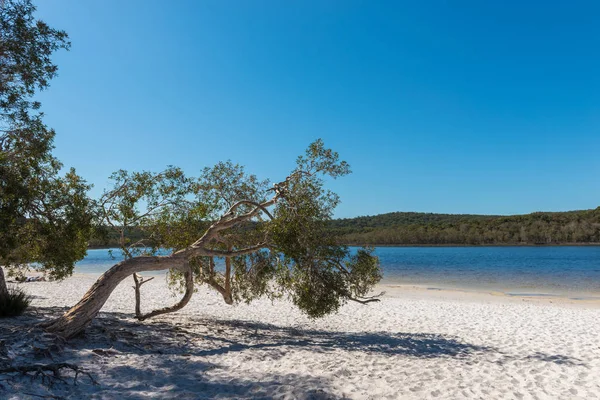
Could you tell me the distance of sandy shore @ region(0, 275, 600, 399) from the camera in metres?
5.13

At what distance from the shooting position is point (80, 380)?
4.88 metres

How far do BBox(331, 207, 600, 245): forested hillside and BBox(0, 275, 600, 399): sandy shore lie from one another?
Result: 7308cm

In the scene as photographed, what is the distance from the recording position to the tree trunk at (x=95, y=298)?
656cm

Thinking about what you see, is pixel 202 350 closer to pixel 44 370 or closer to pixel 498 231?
pixel 44 370

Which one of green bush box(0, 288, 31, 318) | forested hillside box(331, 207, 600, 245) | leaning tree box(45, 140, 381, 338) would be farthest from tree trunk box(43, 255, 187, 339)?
forested hillside box(331, 207, 600, 245)

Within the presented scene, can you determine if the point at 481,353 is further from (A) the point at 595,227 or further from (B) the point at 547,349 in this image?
(A) the point at 595,227

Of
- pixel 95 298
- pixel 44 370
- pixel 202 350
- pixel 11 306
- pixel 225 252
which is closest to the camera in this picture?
pixel 44 370

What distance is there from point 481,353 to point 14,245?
1007cm

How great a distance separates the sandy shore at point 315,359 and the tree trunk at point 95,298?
27cm

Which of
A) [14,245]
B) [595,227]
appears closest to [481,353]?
[14,245]

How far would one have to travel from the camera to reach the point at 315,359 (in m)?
7.00

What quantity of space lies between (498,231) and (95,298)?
338 ft

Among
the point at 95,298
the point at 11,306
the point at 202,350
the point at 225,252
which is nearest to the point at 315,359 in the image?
the point at 202,350

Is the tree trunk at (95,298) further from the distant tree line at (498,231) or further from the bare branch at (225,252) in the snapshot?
the distant tree line at (498,231)
